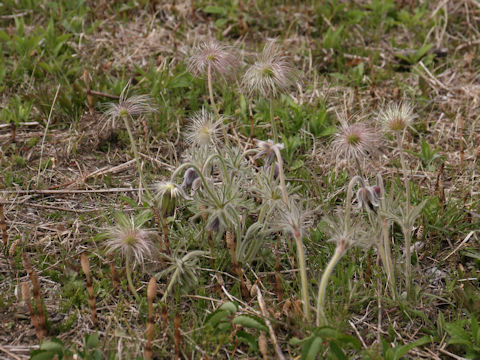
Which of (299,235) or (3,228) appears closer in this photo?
(299,235)

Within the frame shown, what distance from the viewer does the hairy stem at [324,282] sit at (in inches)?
97.9

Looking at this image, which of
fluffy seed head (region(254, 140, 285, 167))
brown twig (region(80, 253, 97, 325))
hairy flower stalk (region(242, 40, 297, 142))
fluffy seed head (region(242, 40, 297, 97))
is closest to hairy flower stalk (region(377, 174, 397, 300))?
fluffy seed head (region(254, 140, 285, 167))

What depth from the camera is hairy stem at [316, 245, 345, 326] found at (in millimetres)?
2486

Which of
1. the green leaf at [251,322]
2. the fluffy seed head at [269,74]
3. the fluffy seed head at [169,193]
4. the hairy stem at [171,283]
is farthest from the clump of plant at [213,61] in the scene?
the green leaf at [251,322]

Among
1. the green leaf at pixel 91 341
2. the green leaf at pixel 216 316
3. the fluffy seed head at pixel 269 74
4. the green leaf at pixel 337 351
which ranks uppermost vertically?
the fluffy seed head at pixel 269 74

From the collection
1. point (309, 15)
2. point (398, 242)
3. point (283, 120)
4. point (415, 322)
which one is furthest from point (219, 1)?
point (415, 322)

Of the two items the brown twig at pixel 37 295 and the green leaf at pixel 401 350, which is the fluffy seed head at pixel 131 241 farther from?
the green leaf at pixel 401 350

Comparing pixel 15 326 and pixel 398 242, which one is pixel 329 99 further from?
pixel 15 326

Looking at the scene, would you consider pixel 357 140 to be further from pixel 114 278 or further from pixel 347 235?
pixel 114 278

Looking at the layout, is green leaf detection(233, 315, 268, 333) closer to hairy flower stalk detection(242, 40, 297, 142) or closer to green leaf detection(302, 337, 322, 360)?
green leaf detection(302, 337, 322, 360)

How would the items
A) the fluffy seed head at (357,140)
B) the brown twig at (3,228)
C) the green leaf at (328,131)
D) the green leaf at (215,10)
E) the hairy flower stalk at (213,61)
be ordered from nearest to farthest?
1. the fluffy seed head at (357,140)
2. the brown twig at (3,228)
3. the hairy flower stalk at (213,61)
4. the green leaf at (328,131)
5. the green leaf at (215,10)

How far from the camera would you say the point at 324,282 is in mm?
2496

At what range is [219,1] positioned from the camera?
5.31 m

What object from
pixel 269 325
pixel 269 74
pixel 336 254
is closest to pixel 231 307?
pixel 269 325
